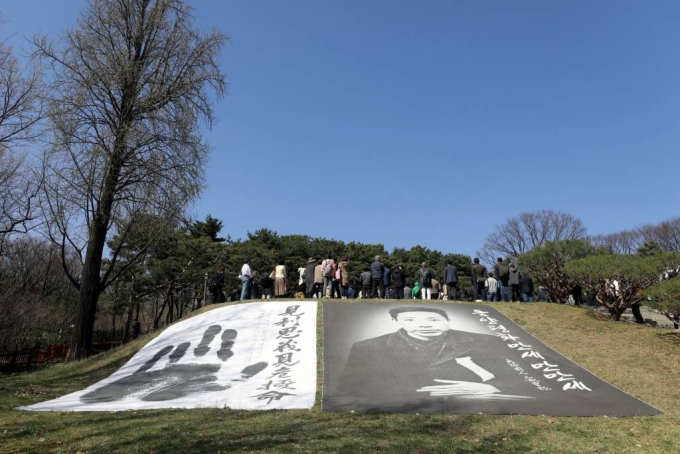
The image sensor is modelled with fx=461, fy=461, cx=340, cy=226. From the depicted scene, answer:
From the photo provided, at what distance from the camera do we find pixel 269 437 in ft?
20.5

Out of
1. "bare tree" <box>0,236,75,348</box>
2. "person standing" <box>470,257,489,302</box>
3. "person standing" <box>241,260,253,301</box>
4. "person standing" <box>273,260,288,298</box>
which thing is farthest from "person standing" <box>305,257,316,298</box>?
"bare tree" <box>0,236,75,348</box>

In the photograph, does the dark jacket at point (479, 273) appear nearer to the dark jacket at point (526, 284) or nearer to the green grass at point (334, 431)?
the dark jacket at point (526, 284)

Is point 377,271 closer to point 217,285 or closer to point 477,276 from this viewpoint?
point 477,276

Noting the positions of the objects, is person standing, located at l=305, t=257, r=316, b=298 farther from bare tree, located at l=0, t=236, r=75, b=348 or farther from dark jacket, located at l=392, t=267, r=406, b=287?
bare tree, located at l=0, t=236, r=75, b=348

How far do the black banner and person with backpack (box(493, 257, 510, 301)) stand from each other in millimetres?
3877

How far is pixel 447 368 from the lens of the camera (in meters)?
10.7

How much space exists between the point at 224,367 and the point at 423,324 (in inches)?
231

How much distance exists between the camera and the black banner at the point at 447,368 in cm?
862

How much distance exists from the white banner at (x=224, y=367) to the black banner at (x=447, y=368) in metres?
0.76

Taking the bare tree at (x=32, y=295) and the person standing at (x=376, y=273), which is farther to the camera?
the bare tree at (x=32, y=295)

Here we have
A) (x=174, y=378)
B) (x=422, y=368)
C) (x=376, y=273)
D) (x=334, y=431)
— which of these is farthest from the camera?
(x=376, y=273)

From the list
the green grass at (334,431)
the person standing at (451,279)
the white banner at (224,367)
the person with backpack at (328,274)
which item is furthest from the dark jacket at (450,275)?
the green grass at (334,431)

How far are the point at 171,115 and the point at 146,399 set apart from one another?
981 centimetres

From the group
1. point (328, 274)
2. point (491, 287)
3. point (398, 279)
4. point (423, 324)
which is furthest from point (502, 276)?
point (328, 274)
